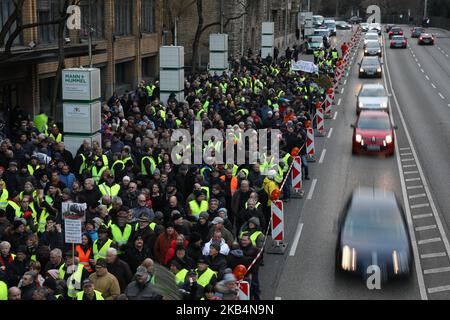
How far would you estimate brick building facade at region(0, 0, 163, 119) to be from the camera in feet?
91.9

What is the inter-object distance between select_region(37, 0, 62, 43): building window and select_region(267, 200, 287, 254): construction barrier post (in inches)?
708

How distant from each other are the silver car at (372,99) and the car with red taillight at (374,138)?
637cm

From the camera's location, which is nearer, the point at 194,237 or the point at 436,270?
the point at 194,237

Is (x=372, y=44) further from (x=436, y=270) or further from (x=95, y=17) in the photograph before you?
(x=436, y=270)

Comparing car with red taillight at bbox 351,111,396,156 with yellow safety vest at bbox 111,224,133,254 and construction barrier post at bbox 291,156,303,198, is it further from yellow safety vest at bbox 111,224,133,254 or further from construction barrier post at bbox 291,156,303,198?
yellow safety vest at bbox 111,224,133,254

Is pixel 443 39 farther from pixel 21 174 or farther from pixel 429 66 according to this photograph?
pixel 21 174

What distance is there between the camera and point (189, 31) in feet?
176

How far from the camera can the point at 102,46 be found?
3675 centimetres

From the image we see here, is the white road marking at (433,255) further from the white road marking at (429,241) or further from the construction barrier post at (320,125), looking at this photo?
the construction barrier post at (320,125)

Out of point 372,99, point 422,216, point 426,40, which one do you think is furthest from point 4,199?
point 426,40

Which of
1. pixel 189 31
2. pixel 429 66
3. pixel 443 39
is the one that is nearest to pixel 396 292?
pixel 189 31

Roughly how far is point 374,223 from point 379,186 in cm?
779

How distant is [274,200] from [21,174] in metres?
5.54

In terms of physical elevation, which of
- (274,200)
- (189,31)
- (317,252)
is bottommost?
(317,252)
